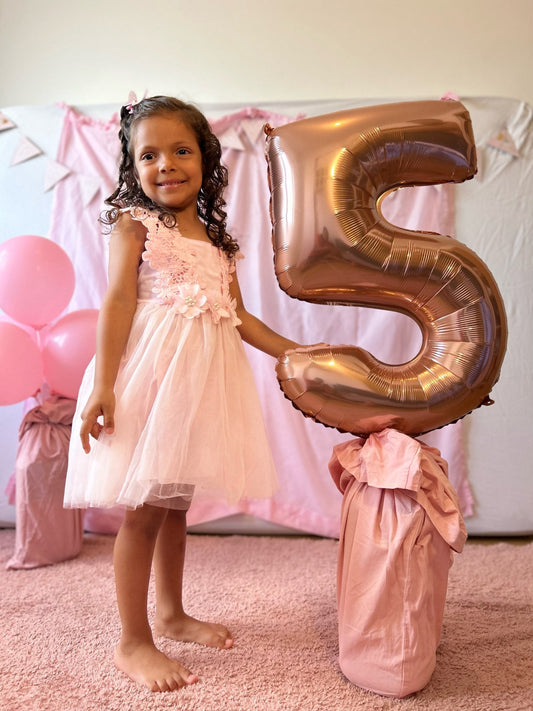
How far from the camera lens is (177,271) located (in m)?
1.30

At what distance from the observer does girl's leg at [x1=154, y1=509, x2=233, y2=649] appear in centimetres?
138

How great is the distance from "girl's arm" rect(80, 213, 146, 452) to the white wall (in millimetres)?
1111

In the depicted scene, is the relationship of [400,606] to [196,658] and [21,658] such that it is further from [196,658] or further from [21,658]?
[21,658]

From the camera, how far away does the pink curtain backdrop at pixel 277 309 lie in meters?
2.09

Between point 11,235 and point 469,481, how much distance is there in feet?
5.72

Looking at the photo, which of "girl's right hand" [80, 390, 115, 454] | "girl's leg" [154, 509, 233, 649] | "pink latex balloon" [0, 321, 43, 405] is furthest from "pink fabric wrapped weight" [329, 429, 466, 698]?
"pink latex balloon" [0, 321, 43, 405]

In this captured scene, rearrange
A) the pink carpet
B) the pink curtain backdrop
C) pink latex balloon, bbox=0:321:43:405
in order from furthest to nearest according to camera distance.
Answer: the pink curtain backdrop → pink latex balloon, bbox=0:321:43:405 → the pink carpet

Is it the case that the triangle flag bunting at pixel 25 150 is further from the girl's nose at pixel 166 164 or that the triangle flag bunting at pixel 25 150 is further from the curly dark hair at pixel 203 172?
the girl's nose at pixel 166 164

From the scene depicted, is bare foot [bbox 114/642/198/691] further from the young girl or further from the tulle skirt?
the tulle skirt

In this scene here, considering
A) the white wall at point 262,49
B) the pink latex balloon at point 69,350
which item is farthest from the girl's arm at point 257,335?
the white wall at point 262,49

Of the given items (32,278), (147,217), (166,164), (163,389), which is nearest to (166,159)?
(166,164)

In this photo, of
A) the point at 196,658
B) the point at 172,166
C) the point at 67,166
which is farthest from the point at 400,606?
the point at 67,166

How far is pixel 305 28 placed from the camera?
7.15 ft

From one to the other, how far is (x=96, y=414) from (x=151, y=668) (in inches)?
19.1
